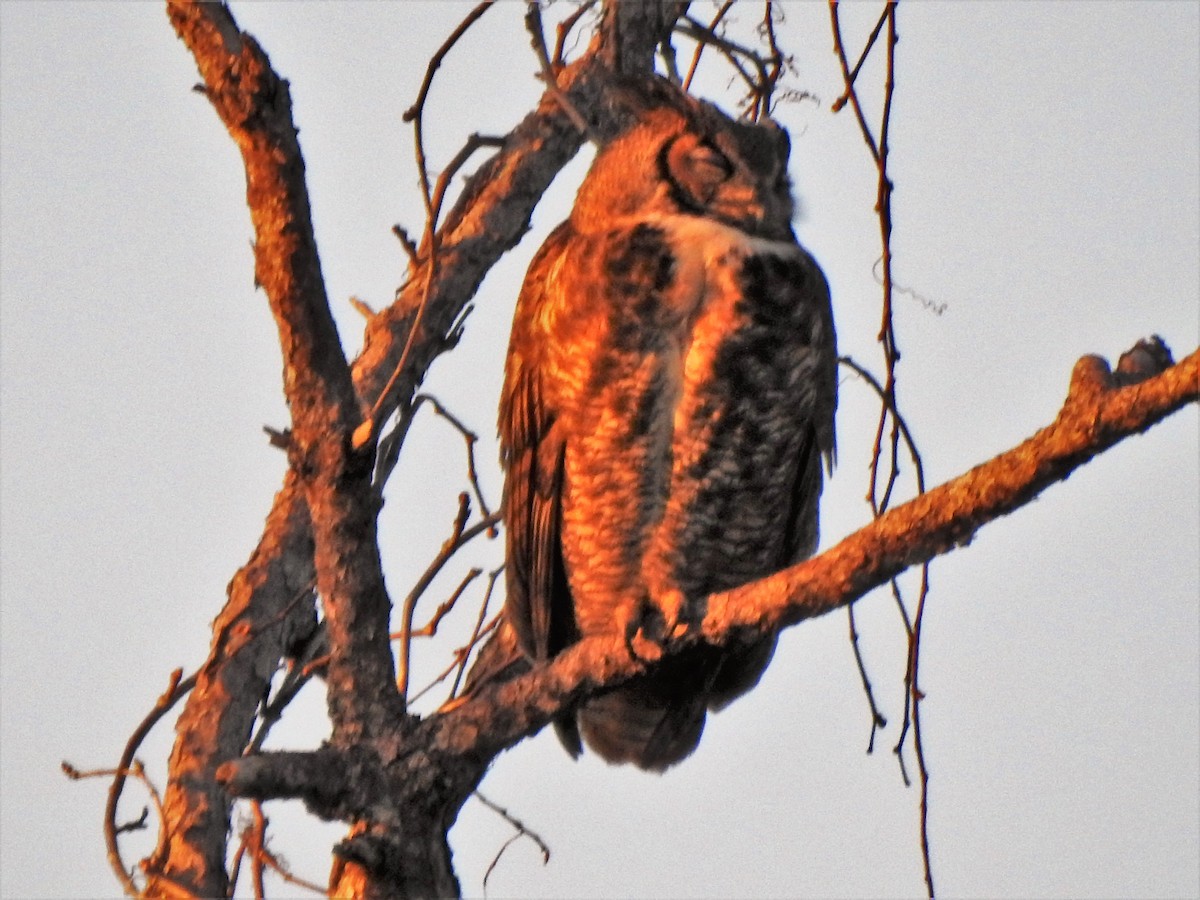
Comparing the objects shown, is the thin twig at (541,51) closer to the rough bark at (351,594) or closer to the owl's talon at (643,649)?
the rough bark at (351,594)

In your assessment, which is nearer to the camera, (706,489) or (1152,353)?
(1152,353)

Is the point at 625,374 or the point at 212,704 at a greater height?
the point at 625,374

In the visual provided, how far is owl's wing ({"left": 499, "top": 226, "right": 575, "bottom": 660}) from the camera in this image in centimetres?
303

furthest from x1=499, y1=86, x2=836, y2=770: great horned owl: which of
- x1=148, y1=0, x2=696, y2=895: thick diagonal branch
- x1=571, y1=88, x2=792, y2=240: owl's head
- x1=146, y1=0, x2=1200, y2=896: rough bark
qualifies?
x1=146, y1=0, x2=1200, y2=896: rough bark

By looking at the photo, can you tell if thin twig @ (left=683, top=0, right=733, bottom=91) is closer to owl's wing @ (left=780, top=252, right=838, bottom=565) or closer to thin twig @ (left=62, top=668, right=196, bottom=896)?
owl's wing @ (left=780, top=252, right=838, bottom=565)

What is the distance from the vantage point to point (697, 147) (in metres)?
3.09

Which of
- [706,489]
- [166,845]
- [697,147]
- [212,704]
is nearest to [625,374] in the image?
[706,489]

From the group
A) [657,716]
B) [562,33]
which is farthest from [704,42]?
[657,716]

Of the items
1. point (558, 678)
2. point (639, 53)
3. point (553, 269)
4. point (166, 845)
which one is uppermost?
point (639, 53)

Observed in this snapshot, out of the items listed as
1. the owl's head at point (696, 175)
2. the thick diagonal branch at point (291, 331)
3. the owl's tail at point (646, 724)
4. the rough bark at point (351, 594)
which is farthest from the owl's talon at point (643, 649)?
the owl's head at point (696, 175)

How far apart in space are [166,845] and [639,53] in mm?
2111

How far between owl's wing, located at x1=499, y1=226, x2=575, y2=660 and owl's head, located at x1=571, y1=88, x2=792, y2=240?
146 millimetres

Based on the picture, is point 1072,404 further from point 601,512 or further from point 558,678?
point 601,512

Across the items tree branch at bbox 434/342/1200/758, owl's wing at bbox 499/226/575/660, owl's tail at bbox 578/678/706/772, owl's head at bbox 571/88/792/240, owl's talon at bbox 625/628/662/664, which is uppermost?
owl's head at bbox 571/88/792/240
